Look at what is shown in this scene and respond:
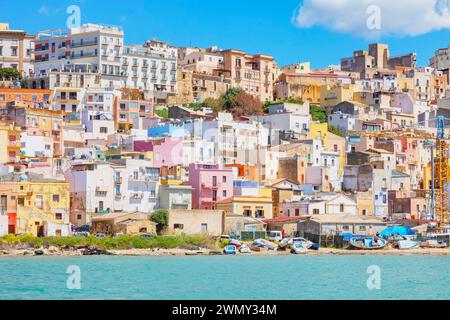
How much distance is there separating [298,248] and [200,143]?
16116 mm

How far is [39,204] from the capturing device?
181ft

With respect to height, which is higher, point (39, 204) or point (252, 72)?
point (252, 72)

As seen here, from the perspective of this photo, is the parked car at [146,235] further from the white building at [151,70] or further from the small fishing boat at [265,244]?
the white building at [151,70]

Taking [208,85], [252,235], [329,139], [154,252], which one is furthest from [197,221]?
[208,85]

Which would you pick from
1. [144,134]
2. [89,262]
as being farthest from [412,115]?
[89,262]

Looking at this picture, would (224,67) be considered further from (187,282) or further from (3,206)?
(187,282)

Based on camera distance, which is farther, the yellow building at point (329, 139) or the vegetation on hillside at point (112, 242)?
the yellow building at point (329, 139)

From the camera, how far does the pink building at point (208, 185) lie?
61781 millimetres

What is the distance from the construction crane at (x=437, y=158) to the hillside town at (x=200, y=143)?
232 millimetres

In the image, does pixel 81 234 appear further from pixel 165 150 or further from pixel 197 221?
pixel 165 150

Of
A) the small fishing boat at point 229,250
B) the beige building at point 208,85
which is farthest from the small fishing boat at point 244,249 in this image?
the beige building at point 208,85

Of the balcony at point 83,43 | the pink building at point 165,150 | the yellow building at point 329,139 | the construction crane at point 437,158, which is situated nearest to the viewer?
the pink building at point 165,150

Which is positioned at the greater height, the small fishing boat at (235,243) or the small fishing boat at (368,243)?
the small fishing boat at (235,243)

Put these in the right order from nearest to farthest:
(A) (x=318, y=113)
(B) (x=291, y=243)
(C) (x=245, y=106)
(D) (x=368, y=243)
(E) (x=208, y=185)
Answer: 1. (B) (x=291, y=243)
2. (D) (x=368, y=243)
3. (E) (x=208, y=185)
4. (C) (x=245, y=106)
5. (A) (x=318, y=113)
